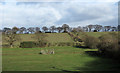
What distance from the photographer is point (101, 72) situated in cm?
1238

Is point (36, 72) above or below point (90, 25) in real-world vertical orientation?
below

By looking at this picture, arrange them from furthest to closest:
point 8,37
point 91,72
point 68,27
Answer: point 68,27, point 8,37, point 91,72

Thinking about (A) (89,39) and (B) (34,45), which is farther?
(B) (34,45)

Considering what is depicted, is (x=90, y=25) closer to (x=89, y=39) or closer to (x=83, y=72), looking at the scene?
(x=89, y=39)

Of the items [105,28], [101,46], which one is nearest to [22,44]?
[101,46]

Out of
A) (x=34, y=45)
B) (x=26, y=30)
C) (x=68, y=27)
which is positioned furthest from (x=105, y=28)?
(x=34, y=45)

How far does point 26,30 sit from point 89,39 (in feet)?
264

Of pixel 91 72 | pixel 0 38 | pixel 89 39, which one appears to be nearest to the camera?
pixel 91 72

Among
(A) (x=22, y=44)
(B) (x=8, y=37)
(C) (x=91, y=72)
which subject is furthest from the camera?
(B) (x=8, y=37)

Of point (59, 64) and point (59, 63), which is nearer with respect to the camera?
point (59, 64)

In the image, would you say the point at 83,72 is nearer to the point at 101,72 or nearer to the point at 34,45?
the point at 101,72

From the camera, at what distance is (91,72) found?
12375 millimetres

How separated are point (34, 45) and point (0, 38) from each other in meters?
22.2

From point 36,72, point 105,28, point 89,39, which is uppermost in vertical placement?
point 105,28
